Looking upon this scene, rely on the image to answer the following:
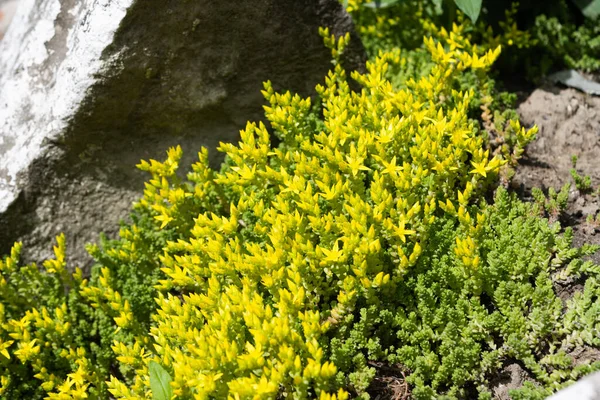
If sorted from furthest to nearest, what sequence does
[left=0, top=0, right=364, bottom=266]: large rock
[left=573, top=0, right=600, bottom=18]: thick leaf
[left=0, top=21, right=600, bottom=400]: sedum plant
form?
[left=573, top=0, right=600, bottom=18]: thick leaf, [left=0, top=0, right=364, bottom=266]: large rock, [left=0, top=21, right=600, bottom=400]: sedum plant

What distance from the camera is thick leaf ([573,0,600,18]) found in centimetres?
392

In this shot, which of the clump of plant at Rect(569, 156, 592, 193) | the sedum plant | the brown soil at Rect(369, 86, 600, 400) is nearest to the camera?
the sedum plant

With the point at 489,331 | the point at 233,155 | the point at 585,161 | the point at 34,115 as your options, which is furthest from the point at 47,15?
the point at 585,161

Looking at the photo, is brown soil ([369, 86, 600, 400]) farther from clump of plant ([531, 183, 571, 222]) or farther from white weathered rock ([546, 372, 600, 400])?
white weathered rock ([546, 372, 600, 400])

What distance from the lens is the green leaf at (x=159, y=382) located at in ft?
7.75

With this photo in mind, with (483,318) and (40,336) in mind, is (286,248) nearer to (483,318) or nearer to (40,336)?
(483,318)

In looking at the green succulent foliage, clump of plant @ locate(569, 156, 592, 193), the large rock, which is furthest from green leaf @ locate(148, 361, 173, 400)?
clump of plant @ locate(569, 156, 592, 193)

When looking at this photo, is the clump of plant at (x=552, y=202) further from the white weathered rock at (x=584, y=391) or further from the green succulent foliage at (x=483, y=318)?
the white weathered rock at (x=584, y=391)

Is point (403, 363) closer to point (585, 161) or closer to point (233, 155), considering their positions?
point (233, 155)

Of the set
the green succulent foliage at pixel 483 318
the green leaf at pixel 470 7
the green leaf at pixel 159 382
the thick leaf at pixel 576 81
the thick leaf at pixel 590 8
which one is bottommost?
the green succulent foliage at pixel 483 318

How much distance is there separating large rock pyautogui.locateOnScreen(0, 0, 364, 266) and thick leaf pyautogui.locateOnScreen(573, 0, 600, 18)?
1613 mm

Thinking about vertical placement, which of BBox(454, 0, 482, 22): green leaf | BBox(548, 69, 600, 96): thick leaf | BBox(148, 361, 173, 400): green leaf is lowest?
BBox(548, 69, 600, 96): thick leaf

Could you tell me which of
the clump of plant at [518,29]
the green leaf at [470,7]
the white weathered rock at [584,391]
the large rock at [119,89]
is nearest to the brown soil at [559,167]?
the clump of plant at [518,29]

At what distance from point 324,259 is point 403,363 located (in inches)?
22.3
